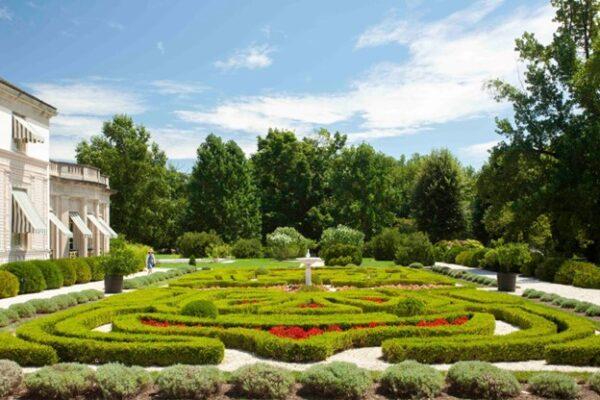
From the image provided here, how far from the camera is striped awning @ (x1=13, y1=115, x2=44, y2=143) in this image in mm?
29188

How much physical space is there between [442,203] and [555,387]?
53267 mm

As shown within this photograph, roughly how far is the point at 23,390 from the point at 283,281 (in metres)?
17.1

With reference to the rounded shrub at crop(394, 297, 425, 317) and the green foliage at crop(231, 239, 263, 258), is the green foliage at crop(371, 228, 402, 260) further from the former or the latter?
the rounded shrub at crop(394, 297, 425, 317)

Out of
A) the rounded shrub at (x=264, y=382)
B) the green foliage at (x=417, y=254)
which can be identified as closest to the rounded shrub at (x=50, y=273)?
the rounded shrub at (x=264, y=382)

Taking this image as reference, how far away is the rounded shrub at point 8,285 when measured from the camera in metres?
23.0

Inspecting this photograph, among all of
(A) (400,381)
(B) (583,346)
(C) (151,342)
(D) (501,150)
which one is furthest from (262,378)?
(D) (501,150)

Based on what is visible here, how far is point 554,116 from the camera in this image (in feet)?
125

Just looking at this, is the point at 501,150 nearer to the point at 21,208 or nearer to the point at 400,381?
the point at 21,208

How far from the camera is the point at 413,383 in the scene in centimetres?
909

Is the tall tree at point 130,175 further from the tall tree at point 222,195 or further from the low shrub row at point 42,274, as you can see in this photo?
the low shrub row at point 42,274

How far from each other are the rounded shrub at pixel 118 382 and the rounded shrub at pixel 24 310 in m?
9.52

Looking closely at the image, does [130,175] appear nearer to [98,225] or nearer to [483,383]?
[98,225]

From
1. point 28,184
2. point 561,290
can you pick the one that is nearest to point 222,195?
point 28,184

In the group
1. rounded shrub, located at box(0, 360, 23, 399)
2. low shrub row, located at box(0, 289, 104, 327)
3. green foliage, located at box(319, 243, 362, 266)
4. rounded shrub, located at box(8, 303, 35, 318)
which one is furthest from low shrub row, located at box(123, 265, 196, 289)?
rounded shrub, located at box(0, 360, 23, 399)
